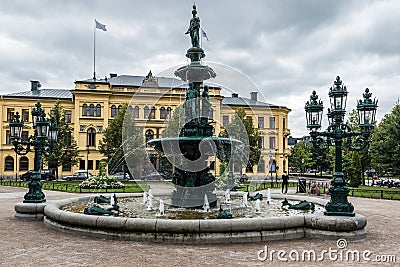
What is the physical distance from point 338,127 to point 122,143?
39518mm

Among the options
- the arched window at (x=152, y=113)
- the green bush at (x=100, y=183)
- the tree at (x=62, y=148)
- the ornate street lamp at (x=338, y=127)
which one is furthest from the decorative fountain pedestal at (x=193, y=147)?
the arched window at (x=152, y=113)

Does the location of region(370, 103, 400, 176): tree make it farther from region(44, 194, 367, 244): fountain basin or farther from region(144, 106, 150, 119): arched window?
region(144, 106, 150, 119): arched window

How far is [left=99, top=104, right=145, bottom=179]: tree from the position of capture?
48625 mm

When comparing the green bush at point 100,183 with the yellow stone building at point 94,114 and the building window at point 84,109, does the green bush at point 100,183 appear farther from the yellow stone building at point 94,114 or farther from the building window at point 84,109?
the building window at point 84,109

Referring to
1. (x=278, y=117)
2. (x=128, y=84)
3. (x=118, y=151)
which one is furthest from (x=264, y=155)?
(x=128, y=84)

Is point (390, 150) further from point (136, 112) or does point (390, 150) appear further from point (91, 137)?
point (91, 137)

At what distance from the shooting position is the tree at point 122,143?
4862cm

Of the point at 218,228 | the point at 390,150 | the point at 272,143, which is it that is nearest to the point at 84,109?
the point at 272,143

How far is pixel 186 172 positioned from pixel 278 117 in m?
46.8

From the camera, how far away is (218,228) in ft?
32.1

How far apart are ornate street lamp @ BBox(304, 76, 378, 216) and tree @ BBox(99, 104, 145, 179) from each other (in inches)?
1425

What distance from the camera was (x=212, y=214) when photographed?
1311cm

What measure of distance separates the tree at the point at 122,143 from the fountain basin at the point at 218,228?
1454 inches

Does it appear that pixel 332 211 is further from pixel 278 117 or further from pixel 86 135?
pixel 86 135
